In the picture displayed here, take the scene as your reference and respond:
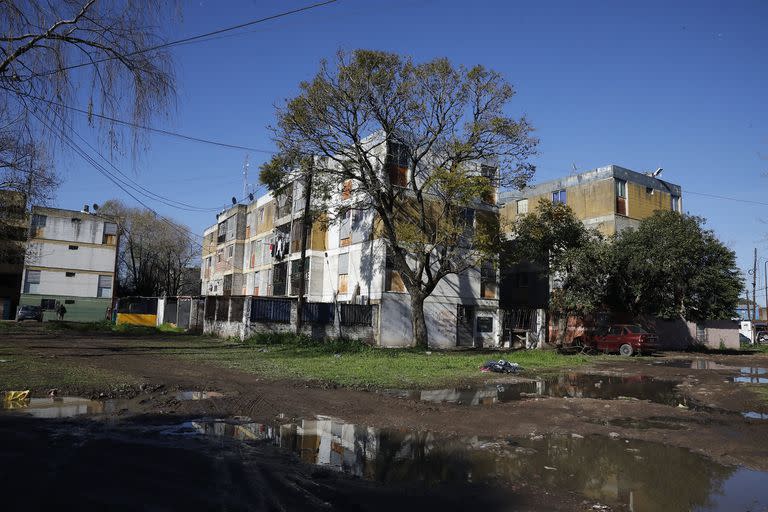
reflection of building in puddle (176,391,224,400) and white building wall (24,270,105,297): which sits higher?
white building wall (24,270,105,297)

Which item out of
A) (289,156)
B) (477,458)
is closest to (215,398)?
(477,458)

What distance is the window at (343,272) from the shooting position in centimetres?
3419

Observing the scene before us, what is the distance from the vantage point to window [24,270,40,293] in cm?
5717

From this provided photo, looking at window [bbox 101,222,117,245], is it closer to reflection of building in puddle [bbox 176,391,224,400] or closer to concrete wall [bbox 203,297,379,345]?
concrete wall [bbox 203,297,379,345]

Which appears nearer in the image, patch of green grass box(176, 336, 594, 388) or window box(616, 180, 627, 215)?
patch of green grass box(176, 336, 594, 388)

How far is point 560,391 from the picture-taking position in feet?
46.8

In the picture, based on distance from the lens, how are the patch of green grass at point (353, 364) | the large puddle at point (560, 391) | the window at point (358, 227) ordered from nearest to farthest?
the large puddle at point (560, 391) → the patch of green grass at point (353, 364) → the window at point (358, 227)

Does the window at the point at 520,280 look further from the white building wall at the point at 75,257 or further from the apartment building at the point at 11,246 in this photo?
the white building wall at the point at 75,257

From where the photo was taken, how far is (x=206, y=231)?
6569cm

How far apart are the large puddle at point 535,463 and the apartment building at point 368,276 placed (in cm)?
2062

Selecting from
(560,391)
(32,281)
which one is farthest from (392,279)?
(32,281)

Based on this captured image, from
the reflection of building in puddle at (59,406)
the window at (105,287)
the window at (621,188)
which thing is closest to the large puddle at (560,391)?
the reflection of building in puddle at (59,406)

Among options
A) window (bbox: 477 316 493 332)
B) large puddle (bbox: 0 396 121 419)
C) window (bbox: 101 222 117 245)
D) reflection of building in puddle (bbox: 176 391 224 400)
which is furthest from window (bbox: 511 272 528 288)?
window (bbox: 101 222 117 245)

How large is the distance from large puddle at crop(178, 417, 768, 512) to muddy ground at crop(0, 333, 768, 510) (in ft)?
0.85
